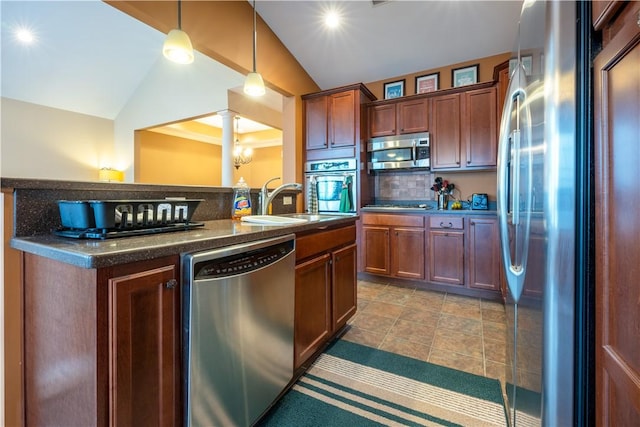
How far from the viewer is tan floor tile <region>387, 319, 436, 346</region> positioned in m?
2.09

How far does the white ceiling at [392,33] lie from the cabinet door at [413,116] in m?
0.58

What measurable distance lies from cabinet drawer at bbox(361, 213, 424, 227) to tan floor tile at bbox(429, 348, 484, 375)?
155 cm

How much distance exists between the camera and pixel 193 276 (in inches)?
36.1

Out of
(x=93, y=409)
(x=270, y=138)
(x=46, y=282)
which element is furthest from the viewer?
(x=270, y=138)

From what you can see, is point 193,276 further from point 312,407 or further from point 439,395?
point 439,395

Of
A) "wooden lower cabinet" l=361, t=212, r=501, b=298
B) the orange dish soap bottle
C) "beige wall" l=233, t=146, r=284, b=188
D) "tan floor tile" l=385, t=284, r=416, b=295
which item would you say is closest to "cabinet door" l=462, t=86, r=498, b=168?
"wooden lower cabinet" l=361, t=212, r=501, b=298

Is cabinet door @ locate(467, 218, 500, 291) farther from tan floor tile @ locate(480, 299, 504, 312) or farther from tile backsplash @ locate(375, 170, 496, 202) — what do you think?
tile backsplash @ locate(375, 170, 496, 202)

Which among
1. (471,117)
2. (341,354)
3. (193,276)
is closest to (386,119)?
(471,117)

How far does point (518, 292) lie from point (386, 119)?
314cm

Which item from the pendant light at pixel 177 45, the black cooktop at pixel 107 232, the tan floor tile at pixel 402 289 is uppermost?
the pendant light at pixel 177 45

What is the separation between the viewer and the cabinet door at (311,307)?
152 cm

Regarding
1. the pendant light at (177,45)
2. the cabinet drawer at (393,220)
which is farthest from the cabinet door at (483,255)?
the pendant light at (177,45)

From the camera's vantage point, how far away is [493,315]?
2.52 meters

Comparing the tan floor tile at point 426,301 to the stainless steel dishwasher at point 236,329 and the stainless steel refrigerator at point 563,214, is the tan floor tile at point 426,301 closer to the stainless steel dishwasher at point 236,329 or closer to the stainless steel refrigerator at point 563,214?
the stainless steel dishwasher at point 236,329
